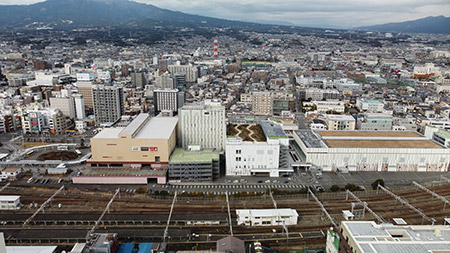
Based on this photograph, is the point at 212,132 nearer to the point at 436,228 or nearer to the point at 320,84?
the point at 436,228

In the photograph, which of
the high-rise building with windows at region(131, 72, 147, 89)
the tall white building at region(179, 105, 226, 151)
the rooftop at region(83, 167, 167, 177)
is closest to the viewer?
the rooftop at region(83, 167, 167, 177)

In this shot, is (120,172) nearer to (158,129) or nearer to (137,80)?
(158,129)

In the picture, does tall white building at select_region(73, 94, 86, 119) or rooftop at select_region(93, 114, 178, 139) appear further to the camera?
tall white building at select_region(73, 94, 86, 119)

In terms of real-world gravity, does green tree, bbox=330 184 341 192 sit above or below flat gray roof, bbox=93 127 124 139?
below

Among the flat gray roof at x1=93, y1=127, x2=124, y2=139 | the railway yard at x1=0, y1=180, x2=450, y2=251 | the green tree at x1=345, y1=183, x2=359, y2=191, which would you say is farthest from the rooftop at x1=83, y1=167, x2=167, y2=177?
the green tree at x1=345, y1=183, x2=359, y2=191

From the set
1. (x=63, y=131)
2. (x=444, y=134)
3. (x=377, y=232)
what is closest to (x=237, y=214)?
(x=377, y=232)

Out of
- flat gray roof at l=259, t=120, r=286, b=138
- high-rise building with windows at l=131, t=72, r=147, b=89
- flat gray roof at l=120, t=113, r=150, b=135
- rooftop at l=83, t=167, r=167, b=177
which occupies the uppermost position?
high-rise building with windows at l=131, t=72, r=147, b=89

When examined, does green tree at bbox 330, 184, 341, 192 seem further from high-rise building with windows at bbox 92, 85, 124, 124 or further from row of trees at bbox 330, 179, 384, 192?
high-rise building with windows at bbox 92, 85, 124, 124

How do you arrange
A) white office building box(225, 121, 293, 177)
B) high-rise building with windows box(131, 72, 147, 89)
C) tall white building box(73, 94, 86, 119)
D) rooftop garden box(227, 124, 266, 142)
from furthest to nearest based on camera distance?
high-rise building with windows box(131, 72, 147, 89)
tall white building box(73, 94, 86, 119)
rooftop garden box(227, 124, 266, 142)
white office building box(225, 121, 293, 177)
